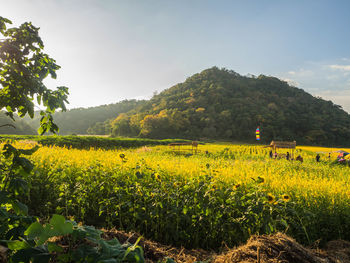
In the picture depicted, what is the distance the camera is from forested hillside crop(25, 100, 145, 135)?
6494 cm

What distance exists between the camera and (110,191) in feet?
11.8

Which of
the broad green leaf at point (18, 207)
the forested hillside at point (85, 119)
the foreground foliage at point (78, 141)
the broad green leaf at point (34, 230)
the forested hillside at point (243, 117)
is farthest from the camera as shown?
the forested hillside at point (85, 119)

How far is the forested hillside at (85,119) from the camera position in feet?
213

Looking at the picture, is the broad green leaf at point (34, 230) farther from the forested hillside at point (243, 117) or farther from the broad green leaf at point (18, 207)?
the forested hillside at point (243, 117)

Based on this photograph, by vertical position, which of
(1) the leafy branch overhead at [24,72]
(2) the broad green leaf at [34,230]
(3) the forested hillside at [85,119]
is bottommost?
(2) the broad green leaf at [34,230]

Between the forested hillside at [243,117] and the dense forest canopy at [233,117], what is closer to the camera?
the forested hillside at [243,117]

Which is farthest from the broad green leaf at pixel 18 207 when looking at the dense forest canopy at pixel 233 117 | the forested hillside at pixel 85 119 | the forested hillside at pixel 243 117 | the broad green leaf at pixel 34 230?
the forested hillside at pixel 85 119

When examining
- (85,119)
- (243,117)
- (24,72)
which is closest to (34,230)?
(24,72)

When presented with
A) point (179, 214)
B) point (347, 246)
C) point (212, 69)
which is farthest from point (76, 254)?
point (212, 69)

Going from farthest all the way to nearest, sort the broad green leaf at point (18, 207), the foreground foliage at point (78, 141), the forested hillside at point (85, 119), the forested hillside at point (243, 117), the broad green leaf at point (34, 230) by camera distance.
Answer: the forested hillside at point (85, 119) < the forested hillside at point (243, 117) < the foreground foliage at point (78, 141) < the broad green leaf at point (18, 207) < the broad green leaf at point (34, 230)

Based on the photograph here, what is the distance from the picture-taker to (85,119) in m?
77.7

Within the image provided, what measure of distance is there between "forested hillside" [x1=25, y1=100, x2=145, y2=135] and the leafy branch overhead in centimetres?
6334

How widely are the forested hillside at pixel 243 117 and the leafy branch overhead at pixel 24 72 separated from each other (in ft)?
165

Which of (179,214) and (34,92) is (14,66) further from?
(179,214)
